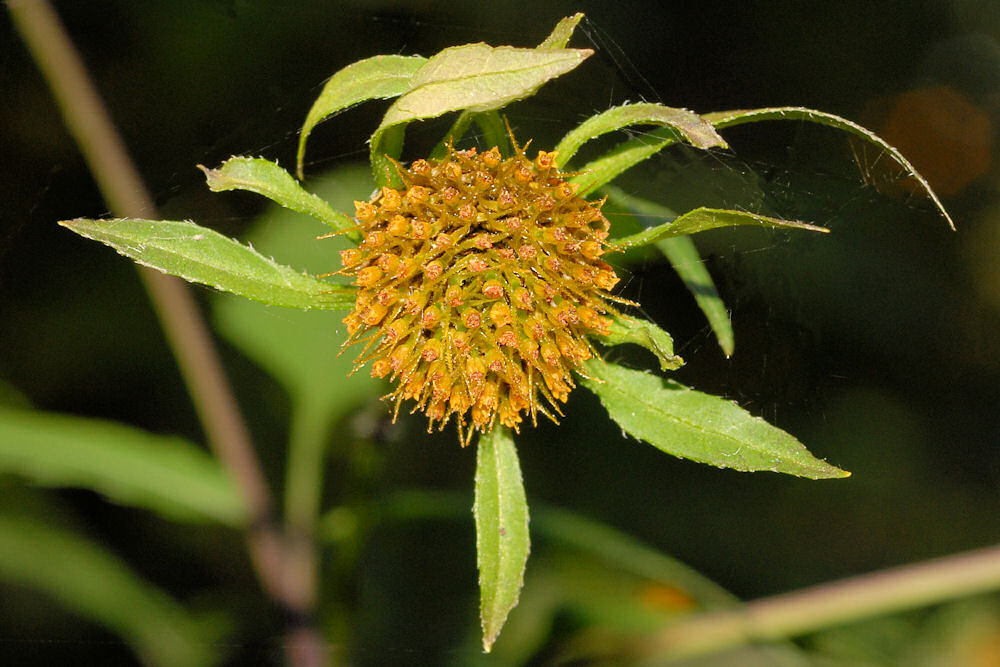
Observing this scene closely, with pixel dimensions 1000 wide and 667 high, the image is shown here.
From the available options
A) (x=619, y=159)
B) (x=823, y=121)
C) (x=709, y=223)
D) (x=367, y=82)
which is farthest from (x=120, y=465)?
(x=823, y=121)

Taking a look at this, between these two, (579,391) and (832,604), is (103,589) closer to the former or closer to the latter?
(579,391)

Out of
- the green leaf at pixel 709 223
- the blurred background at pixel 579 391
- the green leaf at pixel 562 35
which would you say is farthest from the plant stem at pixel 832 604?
the green leaf at pixel 562 35

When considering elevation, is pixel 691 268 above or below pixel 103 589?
above

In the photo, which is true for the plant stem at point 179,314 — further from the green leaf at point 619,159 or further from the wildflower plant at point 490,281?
the green leaf at point 619,159

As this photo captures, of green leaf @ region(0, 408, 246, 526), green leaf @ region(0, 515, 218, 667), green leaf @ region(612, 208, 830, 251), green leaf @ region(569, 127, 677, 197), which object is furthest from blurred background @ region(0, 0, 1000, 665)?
green leaf @ region(612, 208, 830, 251)

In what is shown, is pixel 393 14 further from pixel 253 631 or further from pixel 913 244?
pixel 253 631

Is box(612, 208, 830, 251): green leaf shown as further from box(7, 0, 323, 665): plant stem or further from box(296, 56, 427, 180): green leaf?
box(7, 0, 323, 665): plant stem
